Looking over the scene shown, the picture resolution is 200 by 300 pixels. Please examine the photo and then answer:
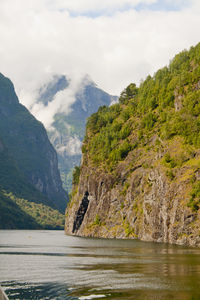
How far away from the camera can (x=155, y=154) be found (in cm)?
17512

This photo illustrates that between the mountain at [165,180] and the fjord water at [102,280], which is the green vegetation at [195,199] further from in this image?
the fjord water at [102,280]

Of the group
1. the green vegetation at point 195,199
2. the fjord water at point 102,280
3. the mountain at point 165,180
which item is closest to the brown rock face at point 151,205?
the mountain at point 165,180

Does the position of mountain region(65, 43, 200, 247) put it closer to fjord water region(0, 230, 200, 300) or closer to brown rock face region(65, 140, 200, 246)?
brown rock face region(65, 140, 200, 246)

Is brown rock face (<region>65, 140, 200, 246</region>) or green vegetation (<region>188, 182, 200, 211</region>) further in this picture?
brown rock face (<region>65, 140, 200, 246</region>)

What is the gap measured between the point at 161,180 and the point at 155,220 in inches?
555

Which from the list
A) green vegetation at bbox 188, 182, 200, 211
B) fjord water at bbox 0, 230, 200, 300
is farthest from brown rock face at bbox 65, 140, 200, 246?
fjord water at bbox 0, 230, 200, 300

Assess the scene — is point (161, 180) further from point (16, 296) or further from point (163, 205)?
point (16, 296)

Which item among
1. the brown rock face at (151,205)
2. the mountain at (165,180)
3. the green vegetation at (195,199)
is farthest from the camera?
the mountain at (165,180)

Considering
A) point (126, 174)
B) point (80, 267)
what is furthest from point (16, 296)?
point (126, 174)

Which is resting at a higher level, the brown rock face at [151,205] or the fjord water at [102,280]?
the brown rock face at [151,205]

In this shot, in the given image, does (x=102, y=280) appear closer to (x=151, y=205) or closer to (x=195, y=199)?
(x=195, y=199)

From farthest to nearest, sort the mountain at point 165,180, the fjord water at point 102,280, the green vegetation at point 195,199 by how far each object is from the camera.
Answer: the mountain at point 165,180
the green vegetation at point 195,199
the fjord water at point 102,280

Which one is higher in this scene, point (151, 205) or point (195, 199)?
point (195, 199)

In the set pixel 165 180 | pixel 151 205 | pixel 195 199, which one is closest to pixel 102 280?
pixel 195 199
